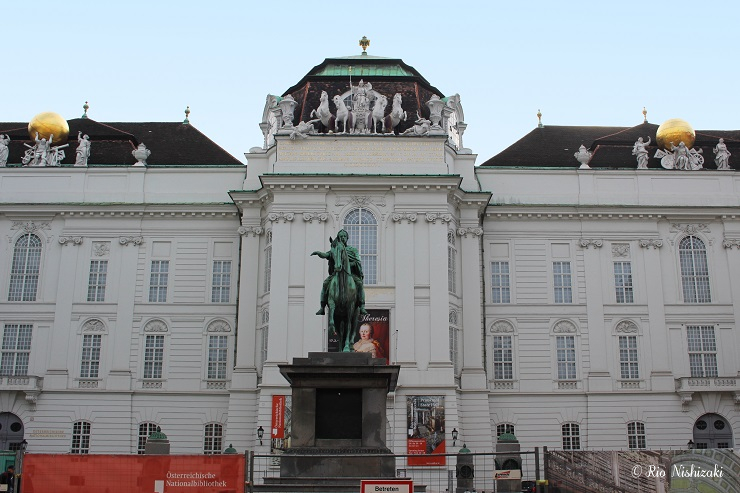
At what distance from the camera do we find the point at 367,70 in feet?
151

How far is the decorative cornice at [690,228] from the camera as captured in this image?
44.2m

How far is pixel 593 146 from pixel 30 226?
2889 centimetres

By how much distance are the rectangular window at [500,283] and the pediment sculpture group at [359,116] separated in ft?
23.6

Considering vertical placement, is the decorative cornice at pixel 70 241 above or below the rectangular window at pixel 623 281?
above

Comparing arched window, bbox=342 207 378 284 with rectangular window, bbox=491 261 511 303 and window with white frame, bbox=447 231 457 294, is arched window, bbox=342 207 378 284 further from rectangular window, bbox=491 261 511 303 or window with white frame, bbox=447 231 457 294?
rectangular window, bbox=491 261 511 303

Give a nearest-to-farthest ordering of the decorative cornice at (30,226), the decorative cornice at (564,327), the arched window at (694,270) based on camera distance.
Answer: the decorative cornice at (564,327)
the arched window at (694,270)
the decorative cornice at (30,226)

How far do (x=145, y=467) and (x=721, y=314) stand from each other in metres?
32.5

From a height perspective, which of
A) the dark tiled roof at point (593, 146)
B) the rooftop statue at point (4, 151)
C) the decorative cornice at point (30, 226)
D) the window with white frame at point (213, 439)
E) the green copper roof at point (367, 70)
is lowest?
the window with white frame at point (213, 439)

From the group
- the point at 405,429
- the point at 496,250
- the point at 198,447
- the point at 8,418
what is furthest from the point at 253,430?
the point at 496,250

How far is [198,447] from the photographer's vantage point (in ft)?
136

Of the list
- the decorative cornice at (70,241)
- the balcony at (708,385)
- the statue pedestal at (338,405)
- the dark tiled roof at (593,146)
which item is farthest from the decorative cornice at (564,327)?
the statue pedestal at (338,405)

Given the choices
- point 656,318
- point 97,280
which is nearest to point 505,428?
point 656,318

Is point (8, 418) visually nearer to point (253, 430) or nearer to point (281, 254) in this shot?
point (253, 430)

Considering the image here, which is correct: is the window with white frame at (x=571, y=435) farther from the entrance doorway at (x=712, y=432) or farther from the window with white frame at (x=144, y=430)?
the window with white frame at (x=144, y=430)
